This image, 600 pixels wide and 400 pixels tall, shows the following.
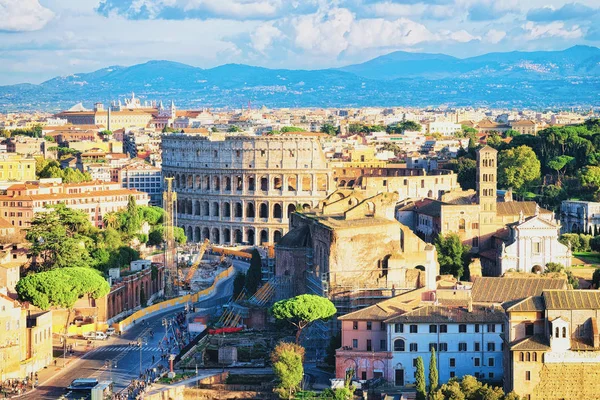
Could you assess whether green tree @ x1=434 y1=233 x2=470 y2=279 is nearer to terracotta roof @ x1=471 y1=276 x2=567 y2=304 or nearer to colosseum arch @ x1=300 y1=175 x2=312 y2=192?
terracotta roof @ x1=471 y1=276 x2=567 y2=304

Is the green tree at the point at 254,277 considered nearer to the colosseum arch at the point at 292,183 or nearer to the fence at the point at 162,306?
the fence at the point at 162,306

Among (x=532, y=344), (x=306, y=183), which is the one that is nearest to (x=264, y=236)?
(x=306, y=183)

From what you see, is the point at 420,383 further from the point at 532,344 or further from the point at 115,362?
the point at 115,362

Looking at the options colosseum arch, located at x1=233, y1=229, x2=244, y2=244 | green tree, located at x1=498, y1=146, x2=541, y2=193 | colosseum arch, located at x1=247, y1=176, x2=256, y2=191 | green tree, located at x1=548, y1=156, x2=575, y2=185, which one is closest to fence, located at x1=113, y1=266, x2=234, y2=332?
colosseum arch, located at x1=233, y1=229, x2=244, y2=244

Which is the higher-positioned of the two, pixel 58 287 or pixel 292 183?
pixel 292 183

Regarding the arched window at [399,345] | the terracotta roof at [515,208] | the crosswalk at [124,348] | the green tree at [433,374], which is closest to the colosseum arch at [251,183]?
the terracotta roof at [515,208]

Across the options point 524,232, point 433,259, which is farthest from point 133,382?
point 524,232

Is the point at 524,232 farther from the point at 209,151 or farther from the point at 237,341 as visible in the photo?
the point at 209,151
